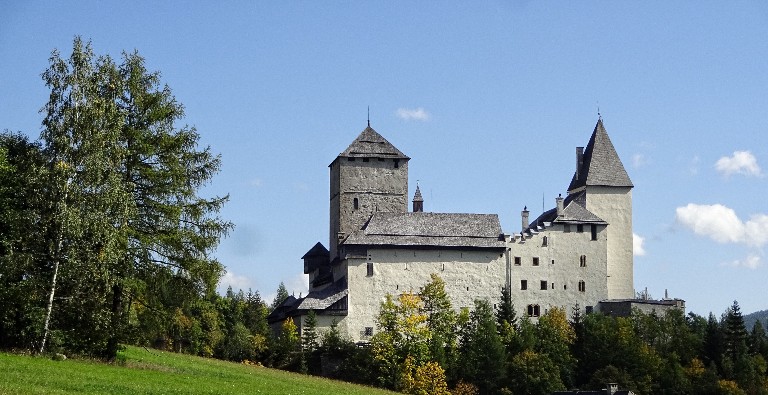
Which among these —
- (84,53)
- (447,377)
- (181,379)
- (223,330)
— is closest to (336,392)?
(181,379)

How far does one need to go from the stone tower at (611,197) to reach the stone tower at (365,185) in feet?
39.9

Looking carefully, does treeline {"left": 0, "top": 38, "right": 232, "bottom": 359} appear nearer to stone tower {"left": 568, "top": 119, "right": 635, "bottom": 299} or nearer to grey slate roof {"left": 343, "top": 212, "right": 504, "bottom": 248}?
grey slate roof {"left": 343, "top": 212, "right": 504, "bottom": 248}

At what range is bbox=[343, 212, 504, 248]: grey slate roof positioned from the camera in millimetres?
77688

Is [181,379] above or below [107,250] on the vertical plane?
below

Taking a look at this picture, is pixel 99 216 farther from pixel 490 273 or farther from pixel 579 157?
pixel 579 157

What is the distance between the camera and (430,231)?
79.2 meters

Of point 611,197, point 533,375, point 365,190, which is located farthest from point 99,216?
point 611,197

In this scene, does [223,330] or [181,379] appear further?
[223,330]

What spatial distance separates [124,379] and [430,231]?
152ft

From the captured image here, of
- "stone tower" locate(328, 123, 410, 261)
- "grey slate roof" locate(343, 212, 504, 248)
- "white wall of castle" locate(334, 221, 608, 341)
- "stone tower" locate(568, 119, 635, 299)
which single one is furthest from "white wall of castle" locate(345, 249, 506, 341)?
"stone tower" locate(568, 119, 635, 299)

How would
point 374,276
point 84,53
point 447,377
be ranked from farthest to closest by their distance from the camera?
point 374,276 → point 447,377 → point 84,53

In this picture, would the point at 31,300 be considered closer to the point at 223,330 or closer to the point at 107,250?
the point at 107,250

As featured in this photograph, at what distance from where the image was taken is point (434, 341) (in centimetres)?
7225

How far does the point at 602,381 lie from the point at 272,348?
1924 cm
